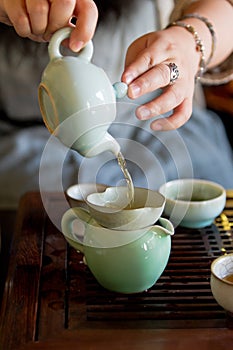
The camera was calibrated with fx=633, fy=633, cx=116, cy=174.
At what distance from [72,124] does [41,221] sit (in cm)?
37

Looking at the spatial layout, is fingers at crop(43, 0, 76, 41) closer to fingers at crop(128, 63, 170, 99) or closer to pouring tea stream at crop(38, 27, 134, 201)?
pouring tea stream at crop(38, 27, 134, 201)

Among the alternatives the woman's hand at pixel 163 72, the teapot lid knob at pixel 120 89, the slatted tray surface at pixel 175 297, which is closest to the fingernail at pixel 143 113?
the woman's hand at pixel 163 72

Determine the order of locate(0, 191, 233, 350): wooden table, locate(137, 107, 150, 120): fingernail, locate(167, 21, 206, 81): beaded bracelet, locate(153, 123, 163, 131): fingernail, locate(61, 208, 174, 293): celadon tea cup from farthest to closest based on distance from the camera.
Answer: locate(167, 21, 206, 81): beaded bracelet
locate(153, 123, 163, 131): fingernail
locate(137, 107, 150, 120): fingernail
locate(61, 208, 174, 293): celadon tea cup
locate(0, 191, 233, 350): wooden table

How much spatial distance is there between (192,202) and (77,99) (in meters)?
0.37

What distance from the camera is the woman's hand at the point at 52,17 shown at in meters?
0.86

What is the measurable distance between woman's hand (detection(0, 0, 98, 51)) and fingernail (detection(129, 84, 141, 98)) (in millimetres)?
106

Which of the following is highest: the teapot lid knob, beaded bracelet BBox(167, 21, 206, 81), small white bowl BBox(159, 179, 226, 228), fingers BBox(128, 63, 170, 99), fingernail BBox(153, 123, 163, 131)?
the teapot lid knob

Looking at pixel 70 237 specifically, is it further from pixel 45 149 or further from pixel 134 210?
pixel 45 149

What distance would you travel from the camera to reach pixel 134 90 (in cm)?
93

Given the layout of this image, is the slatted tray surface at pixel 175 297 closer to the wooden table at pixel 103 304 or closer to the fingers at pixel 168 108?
the wooden table at pixel 103 304

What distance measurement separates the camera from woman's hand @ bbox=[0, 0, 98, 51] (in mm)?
858

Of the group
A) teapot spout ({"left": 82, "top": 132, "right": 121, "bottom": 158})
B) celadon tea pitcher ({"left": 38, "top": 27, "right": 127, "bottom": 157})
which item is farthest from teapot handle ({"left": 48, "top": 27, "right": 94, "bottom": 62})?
teapot spout ({"left": 82, "top": 132, "right": 121, "bottom": 158})

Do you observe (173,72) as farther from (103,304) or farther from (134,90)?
(103,304)

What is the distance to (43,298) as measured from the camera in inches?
35.5
